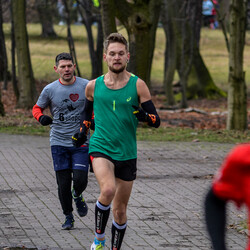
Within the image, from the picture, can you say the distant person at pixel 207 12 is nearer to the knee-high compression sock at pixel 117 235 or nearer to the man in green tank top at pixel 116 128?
the man in green tank top at pixel 116 128

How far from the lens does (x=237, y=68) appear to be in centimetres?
1862

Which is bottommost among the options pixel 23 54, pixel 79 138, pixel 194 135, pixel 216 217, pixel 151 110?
pixel 194 135

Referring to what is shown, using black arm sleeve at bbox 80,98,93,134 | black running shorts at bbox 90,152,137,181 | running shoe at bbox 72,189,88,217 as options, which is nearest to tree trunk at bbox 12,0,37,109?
running shoe at bbox 72,189,88,217

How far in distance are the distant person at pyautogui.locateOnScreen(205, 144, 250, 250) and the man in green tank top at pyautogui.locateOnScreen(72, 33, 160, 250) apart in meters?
2.83

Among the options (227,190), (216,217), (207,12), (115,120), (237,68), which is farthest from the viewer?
(207,12)

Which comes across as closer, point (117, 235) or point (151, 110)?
point (151, 110)

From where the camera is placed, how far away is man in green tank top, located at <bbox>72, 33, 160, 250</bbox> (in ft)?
19.2

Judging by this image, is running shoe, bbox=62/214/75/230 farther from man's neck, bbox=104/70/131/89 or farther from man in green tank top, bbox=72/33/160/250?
man's neck, bbox=104/70/131/89

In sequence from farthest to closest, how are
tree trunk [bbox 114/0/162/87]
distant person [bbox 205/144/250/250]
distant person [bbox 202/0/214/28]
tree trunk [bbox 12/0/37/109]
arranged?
distant person [bbox 202/0/214/28] < tree trunk [bbox 12/0/37/109] < tree trunk [bbox 114/0/162/87] < distant person [bbox 205/144/250/250]

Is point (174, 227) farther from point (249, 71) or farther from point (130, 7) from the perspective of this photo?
point (249, 71)

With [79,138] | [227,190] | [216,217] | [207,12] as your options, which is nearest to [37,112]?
[79,138]

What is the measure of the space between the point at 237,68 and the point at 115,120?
43.4 ft

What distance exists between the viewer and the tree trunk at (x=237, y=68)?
727 inches

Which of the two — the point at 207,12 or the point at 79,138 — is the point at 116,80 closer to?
the point at 79,138
